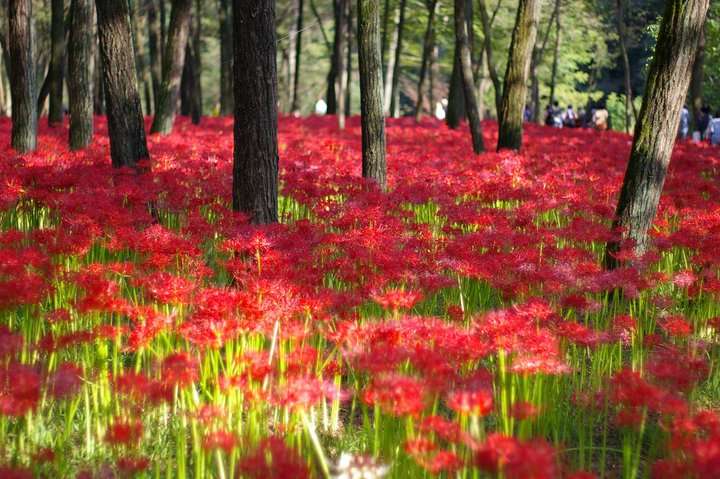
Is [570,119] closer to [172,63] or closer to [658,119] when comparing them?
[172,63]

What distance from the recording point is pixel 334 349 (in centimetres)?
423

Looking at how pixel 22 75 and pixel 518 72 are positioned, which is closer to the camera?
pixel 22 75

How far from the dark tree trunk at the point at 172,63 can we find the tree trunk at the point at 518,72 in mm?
6641

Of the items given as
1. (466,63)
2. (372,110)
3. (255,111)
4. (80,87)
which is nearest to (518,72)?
(466,63)

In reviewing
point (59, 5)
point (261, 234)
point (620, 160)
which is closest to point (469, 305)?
point (261, 234)

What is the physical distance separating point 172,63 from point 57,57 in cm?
290

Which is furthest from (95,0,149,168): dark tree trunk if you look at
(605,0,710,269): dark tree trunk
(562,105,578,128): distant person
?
(562,105,578,128): distant person

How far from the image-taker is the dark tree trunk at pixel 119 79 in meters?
9.31

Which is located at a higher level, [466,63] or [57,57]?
[57,57]

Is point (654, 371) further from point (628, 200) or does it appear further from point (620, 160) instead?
point (620, 160)

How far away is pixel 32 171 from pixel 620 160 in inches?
419

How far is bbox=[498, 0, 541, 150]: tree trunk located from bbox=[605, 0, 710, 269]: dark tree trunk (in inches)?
272

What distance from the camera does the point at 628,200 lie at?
7.12 metres

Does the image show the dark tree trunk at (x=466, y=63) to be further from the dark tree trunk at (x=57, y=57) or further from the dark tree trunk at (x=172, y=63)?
the dark tree trunk at (x=57, y=57)
